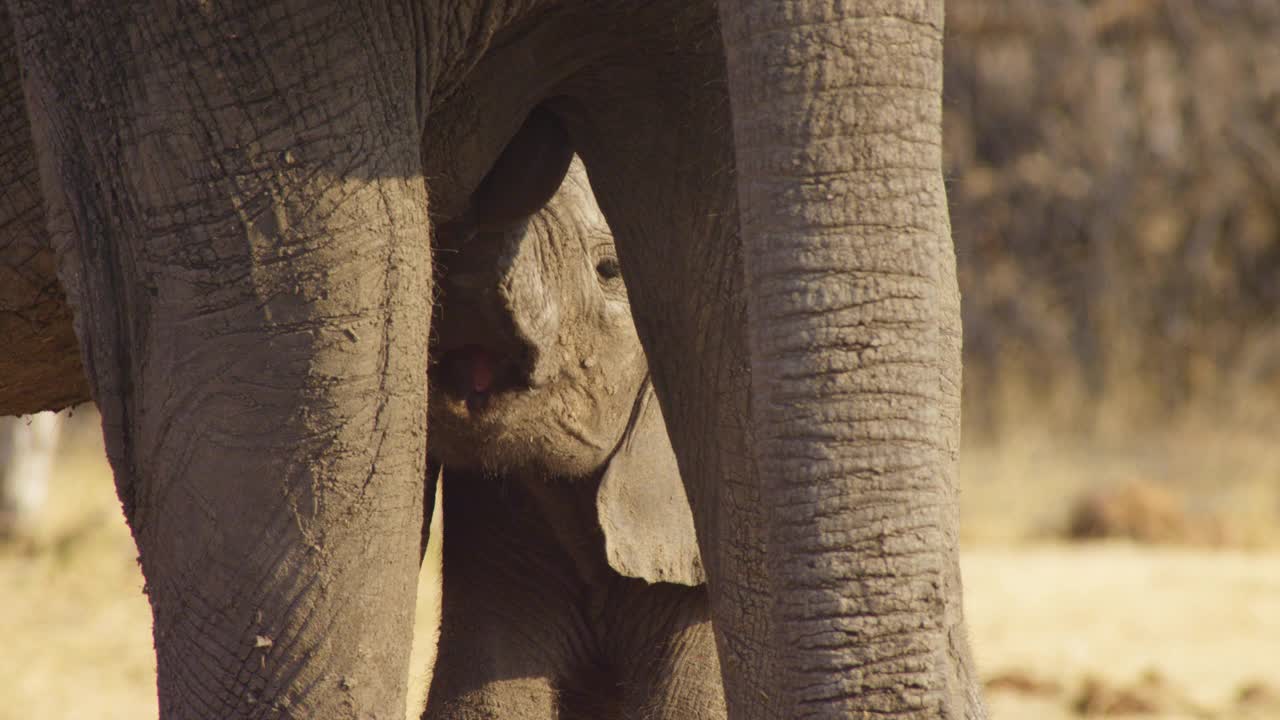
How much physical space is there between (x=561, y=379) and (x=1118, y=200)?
6.67 meters

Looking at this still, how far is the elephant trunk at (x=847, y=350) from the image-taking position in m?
1.43

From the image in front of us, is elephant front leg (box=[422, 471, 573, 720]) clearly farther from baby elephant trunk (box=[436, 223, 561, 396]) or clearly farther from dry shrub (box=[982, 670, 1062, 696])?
dry shrub (box=[982, 670, 1062, 696])

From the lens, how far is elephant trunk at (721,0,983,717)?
1426 millimetres

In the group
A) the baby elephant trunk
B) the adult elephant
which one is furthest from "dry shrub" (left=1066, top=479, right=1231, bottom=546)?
the adult elephant

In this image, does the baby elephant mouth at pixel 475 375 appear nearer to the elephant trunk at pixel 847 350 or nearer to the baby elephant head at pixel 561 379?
the baby elephant head at pixel 561 379

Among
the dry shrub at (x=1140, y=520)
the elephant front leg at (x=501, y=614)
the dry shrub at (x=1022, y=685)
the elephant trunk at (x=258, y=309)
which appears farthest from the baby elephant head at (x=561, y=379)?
the dry shrub at (x=1140, y=520)

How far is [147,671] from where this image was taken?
4965 millimetres

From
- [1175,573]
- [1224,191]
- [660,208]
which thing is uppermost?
[1224,191]

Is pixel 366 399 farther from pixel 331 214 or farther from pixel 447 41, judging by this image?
pixel 447 41

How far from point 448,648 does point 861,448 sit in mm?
1618

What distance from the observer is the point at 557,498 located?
2.77 m

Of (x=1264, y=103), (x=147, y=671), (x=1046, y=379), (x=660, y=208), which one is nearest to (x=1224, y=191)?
(x=1264, y=103)

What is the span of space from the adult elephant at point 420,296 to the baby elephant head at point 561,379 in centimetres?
36

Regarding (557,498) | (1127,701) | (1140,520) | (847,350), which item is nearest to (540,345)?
(557,498)
